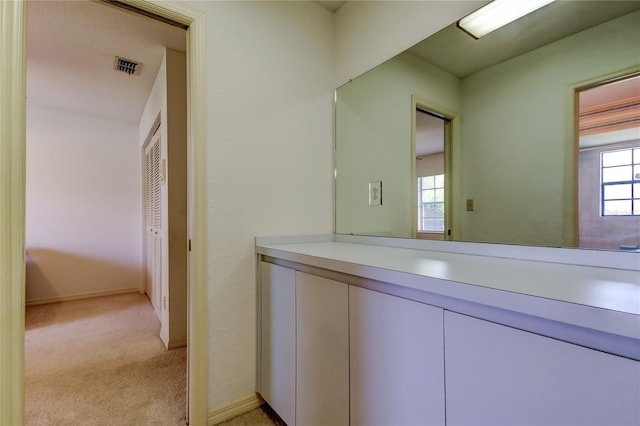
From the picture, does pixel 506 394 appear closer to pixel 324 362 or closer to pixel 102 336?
pixel 324 362

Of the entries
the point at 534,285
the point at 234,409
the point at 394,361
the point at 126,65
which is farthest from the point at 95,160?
the point at 534,285

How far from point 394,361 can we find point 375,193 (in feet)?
3.60

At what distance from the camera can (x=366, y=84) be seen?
1758 mm

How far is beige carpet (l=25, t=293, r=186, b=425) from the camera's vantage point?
4.90ft

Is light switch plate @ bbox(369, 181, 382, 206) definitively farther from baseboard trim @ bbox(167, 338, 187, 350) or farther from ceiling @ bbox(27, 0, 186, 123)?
baseboard trim @ bbox(167, 338, 187, 350)

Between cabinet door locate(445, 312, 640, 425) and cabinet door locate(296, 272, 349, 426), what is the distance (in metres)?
0.40

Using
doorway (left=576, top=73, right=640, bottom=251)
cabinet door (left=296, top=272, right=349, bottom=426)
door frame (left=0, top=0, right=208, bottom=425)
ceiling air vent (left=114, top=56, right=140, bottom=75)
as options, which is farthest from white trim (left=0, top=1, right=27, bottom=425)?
doorway (left=576, top=73, right=640, bottom=251)

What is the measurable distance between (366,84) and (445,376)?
1.60 metres

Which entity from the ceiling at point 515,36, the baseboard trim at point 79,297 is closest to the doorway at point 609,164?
the ceiling at point 515,36

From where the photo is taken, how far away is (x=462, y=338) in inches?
26.9

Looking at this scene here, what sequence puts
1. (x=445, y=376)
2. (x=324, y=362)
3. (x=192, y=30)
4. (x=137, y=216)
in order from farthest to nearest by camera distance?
(x=137, y=216)
(x=192, y=30)
(x=324, y=362)
(x=445, y=376)

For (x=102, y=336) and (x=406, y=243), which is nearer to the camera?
(x=406, y=243)

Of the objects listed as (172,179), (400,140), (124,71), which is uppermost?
(124,71)

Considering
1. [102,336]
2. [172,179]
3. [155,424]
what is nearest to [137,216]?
[102,336]
